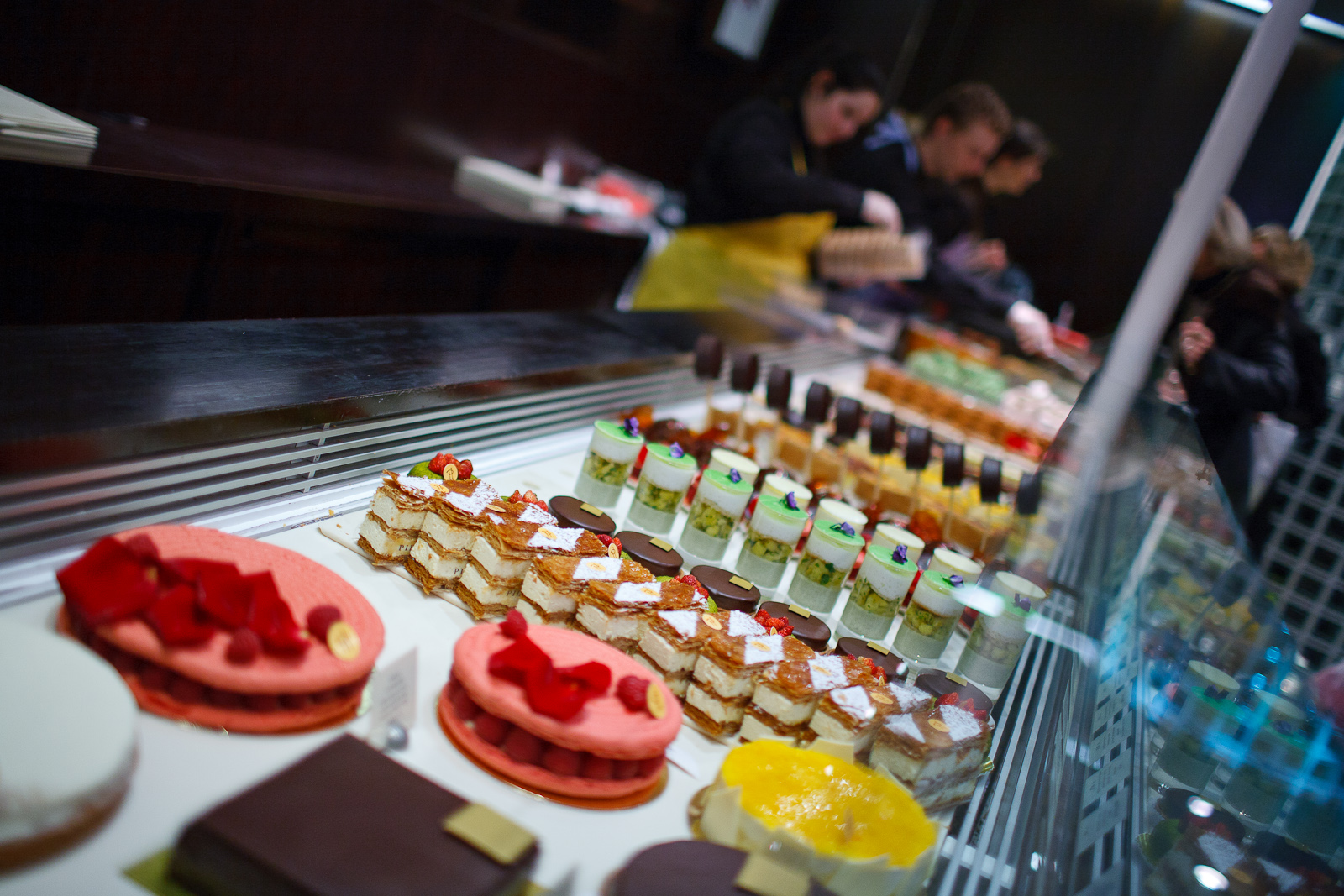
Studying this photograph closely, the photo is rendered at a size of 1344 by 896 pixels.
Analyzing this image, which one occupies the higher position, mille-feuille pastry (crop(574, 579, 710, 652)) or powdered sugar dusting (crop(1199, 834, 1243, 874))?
powdered sugar dusting (crop(1199, 834, 1243, 874))

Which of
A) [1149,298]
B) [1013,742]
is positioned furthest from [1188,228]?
[1013,742]

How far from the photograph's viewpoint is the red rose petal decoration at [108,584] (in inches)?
45.8

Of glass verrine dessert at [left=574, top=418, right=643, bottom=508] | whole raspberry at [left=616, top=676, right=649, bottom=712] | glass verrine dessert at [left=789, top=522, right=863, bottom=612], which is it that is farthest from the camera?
glass verrine dessert at [left=574, top=418, right=643, bottom=508]

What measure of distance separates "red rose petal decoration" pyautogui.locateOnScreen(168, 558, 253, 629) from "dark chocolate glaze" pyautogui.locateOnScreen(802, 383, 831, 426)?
2344 millimetres

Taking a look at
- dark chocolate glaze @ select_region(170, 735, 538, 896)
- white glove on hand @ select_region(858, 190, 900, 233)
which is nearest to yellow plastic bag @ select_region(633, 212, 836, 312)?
white glove on hand @ select_region(858, 190, 900, 233)

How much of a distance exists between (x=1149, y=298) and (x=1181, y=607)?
1.69 metres

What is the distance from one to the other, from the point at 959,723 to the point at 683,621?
50 cm

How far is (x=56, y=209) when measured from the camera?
298 cm

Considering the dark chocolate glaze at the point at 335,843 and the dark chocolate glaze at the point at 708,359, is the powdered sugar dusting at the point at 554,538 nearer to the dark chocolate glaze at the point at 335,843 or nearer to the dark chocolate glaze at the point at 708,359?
the dark chocolate glaze at the point at 335,843

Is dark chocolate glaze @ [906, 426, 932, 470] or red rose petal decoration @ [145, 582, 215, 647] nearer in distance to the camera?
red rose petal decoration @ [145, 582, 215, 647]

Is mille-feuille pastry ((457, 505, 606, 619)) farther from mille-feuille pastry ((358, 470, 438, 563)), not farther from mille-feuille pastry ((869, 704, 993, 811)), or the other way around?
mille-feuille pastry ((869, 704, 993, 811))

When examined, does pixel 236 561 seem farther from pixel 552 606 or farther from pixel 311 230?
pixel 311 230

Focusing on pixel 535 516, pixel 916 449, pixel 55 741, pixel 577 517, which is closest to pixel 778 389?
pixel 916 449

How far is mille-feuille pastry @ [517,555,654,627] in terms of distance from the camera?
1.67m
